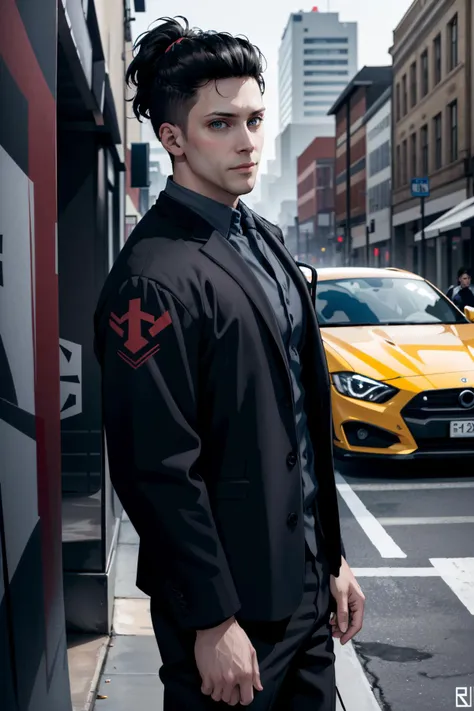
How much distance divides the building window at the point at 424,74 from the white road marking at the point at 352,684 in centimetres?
4668

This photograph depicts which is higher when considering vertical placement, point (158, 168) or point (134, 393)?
point (158, 168)

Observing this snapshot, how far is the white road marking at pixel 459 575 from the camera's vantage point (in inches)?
205

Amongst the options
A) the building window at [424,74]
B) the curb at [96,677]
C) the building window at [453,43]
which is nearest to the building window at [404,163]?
the building window at [424,74]

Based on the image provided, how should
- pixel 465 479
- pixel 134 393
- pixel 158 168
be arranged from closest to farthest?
pixel 134 393, pixel 465 479, pixel 158 168

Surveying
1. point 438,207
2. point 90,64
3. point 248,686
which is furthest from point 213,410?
point 438,207

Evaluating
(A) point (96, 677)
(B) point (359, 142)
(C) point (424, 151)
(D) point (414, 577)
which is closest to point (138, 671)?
(A) point (96, 677)

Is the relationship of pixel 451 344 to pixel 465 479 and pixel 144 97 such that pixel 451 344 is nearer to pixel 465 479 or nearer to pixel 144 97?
pixel 465 479

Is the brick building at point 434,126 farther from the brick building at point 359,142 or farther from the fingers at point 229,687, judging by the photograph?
the fingers at point 229,687

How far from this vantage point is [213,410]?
6.53ft

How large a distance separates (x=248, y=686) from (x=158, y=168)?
139170 millimetres

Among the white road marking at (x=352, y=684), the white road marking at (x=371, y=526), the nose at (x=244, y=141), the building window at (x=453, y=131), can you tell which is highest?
the building window at (x=453, y=131)

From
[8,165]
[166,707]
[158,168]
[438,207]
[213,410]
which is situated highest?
[158,168]

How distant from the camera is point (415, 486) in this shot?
25.9 ft

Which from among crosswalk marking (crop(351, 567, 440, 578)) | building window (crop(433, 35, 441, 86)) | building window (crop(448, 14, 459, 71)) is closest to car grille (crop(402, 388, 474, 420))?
crosswalk marking (crop(351, 567, 440, 578))
